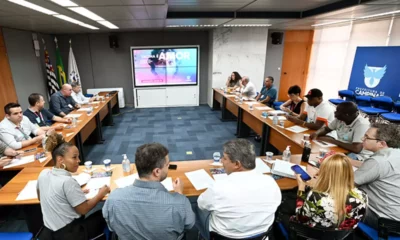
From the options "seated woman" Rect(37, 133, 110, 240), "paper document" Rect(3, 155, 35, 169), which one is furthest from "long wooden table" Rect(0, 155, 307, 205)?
"seated woman" Rect(37, 133, 110, 240)

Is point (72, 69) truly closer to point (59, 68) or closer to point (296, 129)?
point (59, 68)

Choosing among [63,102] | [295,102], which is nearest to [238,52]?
[295,102]

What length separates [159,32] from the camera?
7.41 meters

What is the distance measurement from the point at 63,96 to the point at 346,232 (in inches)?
200

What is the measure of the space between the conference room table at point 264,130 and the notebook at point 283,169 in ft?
1.97

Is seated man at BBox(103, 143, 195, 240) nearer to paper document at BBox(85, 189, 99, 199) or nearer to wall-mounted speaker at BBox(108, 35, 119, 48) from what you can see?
paper document at BBox(85, 189, 99, 199)

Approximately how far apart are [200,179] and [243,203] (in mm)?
823

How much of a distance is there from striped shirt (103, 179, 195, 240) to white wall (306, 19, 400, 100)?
7102 millimetres

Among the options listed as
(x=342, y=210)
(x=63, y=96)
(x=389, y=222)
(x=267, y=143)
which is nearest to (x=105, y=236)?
(x=342, y=210)

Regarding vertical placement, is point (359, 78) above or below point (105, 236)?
above

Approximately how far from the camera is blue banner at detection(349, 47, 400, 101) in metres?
5.44

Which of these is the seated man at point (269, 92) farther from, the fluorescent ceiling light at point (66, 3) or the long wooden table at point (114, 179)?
the fluorescent ceiling light at point (66, 3)

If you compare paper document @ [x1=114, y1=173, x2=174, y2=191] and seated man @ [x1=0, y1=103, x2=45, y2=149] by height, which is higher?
seated man @ [x1=0, y1=103, x2=45, y2=149]

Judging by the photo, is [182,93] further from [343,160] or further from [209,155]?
[343,160]
